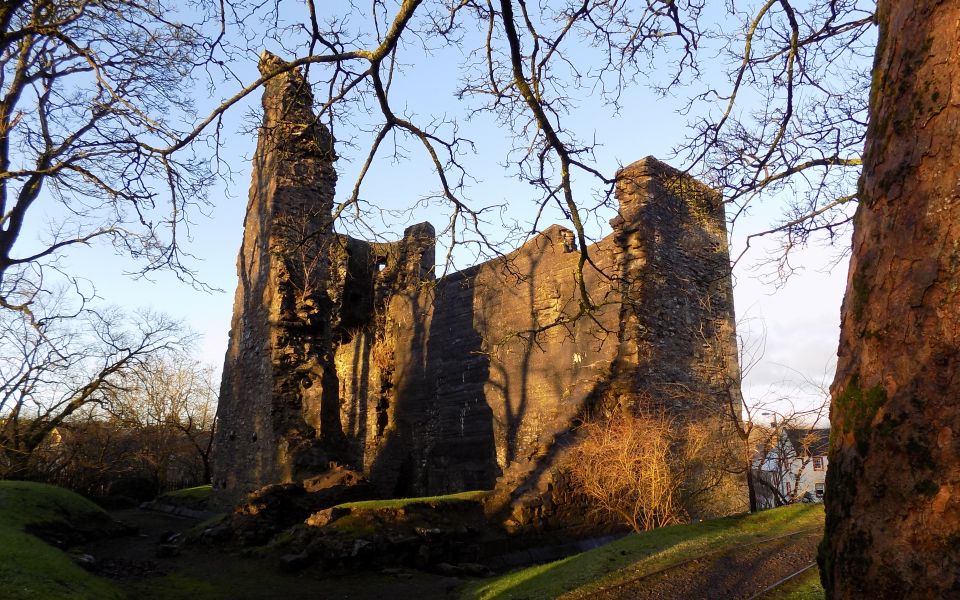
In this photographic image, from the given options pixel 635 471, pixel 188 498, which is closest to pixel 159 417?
pixel 188 498

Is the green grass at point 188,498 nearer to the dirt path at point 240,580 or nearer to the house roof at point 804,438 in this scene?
the dirt path at point 240,580

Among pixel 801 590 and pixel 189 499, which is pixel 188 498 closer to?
pixel 189 499

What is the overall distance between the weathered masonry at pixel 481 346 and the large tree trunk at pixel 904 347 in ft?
29.7

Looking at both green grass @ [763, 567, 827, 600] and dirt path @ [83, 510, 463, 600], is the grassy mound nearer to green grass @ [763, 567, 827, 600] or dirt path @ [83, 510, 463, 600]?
dirt path @ [83, 510, 463, 600]

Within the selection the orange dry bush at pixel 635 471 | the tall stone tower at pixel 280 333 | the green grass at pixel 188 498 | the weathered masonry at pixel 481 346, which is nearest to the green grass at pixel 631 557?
the orange dry bush at pixel 635 471

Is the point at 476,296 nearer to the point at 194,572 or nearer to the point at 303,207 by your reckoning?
the point at 303,207

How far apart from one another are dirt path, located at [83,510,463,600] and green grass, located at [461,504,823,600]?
2.94 feet

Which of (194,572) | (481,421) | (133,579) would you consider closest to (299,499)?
(194,572)

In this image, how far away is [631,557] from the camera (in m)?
7.08

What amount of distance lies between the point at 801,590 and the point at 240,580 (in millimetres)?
6482

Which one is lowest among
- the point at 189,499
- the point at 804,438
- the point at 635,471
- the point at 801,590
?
the point at 801,590

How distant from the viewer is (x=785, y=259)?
7203mm

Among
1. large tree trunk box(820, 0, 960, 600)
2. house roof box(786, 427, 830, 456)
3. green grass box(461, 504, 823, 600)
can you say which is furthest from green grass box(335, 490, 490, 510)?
large tree trunk box(820, 0, 960, 600)

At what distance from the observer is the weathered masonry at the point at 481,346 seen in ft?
43.4
